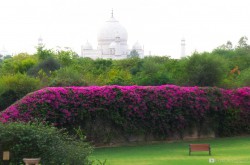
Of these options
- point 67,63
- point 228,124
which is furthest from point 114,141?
point 67,63

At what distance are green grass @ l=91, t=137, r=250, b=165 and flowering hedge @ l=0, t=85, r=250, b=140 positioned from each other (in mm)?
1111

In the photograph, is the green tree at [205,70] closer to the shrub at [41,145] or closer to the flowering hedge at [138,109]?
the flowering hedge at [138,109]

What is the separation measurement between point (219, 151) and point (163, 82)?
14844 mm

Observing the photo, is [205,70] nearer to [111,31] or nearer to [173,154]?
[173,154]

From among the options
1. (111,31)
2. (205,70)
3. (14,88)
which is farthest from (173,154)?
(111,31)

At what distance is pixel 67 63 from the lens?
5006cm

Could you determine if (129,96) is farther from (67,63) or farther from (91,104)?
(67,63)

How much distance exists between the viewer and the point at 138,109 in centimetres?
2852

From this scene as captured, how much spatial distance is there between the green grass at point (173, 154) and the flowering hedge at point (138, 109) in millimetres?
1111

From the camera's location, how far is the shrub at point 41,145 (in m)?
15.3

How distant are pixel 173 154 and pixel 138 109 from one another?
470cm

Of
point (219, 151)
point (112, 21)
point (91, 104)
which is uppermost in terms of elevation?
point (112, 21)

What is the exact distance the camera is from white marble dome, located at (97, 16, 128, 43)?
128 m

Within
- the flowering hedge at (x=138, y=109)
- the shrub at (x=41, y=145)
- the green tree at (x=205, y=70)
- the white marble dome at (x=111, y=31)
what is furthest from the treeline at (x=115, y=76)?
the white marble dome at (x=111, y=31)
